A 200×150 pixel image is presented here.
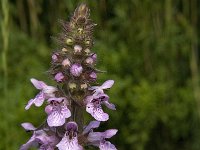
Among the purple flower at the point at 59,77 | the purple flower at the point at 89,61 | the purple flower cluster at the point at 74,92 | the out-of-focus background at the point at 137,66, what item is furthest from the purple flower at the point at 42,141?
the out-of-focus background at the point at 137,66

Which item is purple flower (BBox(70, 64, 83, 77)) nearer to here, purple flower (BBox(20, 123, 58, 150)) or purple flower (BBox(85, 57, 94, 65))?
purple flower (BBox(85, 57, 94, 65))

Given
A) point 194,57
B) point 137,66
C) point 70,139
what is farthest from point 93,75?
point 194,57

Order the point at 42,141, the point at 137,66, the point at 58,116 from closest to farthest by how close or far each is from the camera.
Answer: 1. the point at 58,116
2. the point at 42,141
3. the point at 137,66

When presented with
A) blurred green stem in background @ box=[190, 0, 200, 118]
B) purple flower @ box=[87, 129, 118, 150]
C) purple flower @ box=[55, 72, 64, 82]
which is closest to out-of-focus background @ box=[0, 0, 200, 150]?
blurred green stem in background @ box=[190, 0, 200, 118]

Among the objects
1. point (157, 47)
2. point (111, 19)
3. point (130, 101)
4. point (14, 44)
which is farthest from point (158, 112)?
point (14, 44)

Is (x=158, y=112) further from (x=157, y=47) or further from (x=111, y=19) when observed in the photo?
(x=111, y=19)

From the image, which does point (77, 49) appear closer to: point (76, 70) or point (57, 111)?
point (76, 70)

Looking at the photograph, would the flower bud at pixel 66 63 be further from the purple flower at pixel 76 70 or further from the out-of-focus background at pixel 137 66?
the out-of-focus background at pixel 137 66
